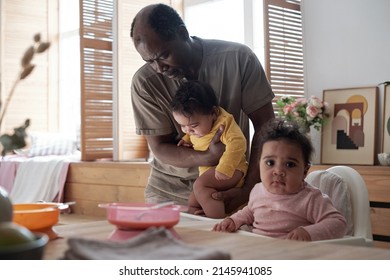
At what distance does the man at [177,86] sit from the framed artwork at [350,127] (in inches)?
64.7

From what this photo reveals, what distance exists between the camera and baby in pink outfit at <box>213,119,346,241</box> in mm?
1589

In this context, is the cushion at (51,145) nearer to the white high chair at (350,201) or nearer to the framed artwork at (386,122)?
the framed artwork at (386,122)

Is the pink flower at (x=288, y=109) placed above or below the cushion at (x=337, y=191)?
above

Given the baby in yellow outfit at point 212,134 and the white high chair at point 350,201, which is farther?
the baby in yellow outfit at point 212,134

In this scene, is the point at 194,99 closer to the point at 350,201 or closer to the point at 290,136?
the point at 290,136

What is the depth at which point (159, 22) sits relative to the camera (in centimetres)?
196

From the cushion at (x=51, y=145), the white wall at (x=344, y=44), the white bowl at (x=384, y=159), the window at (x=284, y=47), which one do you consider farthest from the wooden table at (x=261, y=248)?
the cushion at (x=51, y=145)

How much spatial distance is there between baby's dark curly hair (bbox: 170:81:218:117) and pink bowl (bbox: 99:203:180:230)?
3.04 ft

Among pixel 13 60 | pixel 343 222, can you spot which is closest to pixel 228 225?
pixel 343 222

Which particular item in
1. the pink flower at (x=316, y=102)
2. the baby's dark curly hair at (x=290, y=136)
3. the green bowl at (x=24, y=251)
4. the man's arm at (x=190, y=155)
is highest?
the pink flower at (x=316, y=102)

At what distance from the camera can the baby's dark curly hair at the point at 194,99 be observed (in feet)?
6.51

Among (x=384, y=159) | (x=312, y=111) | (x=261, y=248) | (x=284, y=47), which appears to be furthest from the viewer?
(x=284, y=47)

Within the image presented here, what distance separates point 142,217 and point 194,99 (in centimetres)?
95

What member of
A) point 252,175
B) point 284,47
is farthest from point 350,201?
point 284,47
